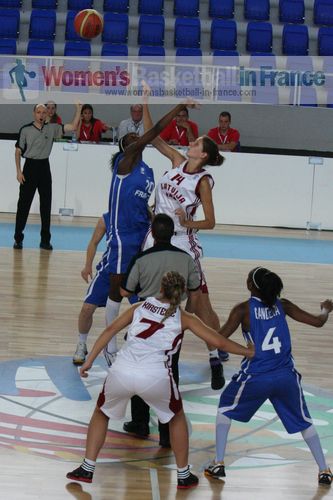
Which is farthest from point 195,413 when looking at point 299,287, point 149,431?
point 299,287

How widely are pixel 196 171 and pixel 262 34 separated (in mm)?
14123

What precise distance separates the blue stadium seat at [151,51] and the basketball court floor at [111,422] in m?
8.63

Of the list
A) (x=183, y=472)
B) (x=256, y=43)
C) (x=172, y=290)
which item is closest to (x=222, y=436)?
(x=183, y=472)

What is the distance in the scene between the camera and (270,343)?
5.49m

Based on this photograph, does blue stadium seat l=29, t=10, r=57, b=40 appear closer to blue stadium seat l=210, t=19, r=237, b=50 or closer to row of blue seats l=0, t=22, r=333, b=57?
row of blue seats l=0, t=22, r=333, b=57

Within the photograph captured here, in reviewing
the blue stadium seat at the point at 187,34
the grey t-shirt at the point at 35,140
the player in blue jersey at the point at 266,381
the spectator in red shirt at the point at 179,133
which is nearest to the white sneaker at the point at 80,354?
the player in blue jersey at the point at 266,381

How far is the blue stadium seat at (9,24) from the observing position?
2059 cm

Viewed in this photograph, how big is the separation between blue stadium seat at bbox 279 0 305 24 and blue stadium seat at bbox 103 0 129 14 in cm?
338

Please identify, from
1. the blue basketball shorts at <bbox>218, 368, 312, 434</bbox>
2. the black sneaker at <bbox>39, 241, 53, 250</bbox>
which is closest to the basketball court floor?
the blue basketball shorts at <bbox>218, 368, 312, 434</bbox>

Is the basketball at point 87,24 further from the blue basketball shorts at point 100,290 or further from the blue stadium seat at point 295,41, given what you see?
the blue stadium seat at point 295,41

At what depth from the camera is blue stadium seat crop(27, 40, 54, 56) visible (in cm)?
1967

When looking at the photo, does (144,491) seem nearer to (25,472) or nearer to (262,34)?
(25,472)

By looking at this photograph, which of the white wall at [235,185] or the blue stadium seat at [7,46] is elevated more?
the blue stadium seat at [7,46]

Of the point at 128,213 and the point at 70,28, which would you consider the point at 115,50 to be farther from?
the point at 128,213
